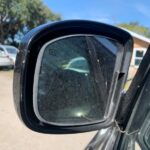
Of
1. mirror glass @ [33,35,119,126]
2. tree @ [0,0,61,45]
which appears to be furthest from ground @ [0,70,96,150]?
tree @ [0,0,61,45]

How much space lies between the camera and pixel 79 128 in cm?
151

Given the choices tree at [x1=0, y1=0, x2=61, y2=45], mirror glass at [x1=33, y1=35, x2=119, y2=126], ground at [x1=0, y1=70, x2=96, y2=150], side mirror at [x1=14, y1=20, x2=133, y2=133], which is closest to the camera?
side mirror at [x1=14, y1=20, x2=133, y2=133]

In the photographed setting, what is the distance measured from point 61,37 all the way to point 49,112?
0.99 feet

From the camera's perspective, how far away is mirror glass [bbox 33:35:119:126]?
1.48m

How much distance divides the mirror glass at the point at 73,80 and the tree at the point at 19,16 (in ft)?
119

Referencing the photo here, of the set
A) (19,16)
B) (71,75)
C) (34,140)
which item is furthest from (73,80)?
(19,16)

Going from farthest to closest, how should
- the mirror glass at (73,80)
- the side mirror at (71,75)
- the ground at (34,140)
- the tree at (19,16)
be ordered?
the tree at (19,16), the ground at (34,140), the mirror glass at (73,80), the side mirror at (71,75)

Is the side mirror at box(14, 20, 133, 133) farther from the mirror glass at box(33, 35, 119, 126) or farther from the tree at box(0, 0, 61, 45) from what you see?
the tree at box(0, 0, 61, 45)

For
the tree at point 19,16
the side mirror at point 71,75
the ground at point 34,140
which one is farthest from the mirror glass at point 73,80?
the tree at point 19,16

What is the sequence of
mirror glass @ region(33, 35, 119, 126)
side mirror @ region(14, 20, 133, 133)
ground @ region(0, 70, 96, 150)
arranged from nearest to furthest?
1. side mirror @ region(14, 20, 133, 133)
2. mirror glass @ region(33, 35, 119, 126)
3. ground @ region(0, 70, 96, 150)

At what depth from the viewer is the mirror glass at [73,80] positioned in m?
1.48

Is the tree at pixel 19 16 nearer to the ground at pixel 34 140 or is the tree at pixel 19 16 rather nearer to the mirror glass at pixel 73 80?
the ground at pixel 34 140

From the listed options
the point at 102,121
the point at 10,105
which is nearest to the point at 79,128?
the point at 102,121

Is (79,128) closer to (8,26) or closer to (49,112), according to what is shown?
(49,112)
